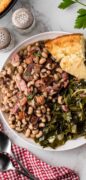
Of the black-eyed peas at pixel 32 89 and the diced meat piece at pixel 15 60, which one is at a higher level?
the diced meat piece at pixel 15 60

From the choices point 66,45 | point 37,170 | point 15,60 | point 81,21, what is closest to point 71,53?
point 66,45

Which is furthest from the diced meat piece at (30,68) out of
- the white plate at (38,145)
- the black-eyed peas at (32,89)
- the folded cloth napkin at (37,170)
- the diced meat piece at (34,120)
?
the folded cloth napkin at (37,170)

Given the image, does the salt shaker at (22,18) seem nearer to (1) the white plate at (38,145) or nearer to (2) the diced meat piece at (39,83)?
(1) the white plate at (38,145)

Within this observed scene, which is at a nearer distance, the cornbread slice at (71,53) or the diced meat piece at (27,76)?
the cornbread slice at (71,53)

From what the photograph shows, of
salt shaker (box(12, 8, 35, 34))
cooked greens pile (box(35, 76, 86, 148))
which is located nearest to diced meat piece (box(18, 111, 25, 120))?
cooked greens pile (box(35, 76, 86, 148))

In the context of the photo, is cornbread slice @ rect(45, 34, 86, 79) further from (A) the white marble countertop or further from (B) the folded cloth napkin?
(B) the folded cloth napkin

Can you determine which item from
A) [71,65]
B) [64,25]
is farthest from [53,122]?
[64,25]
